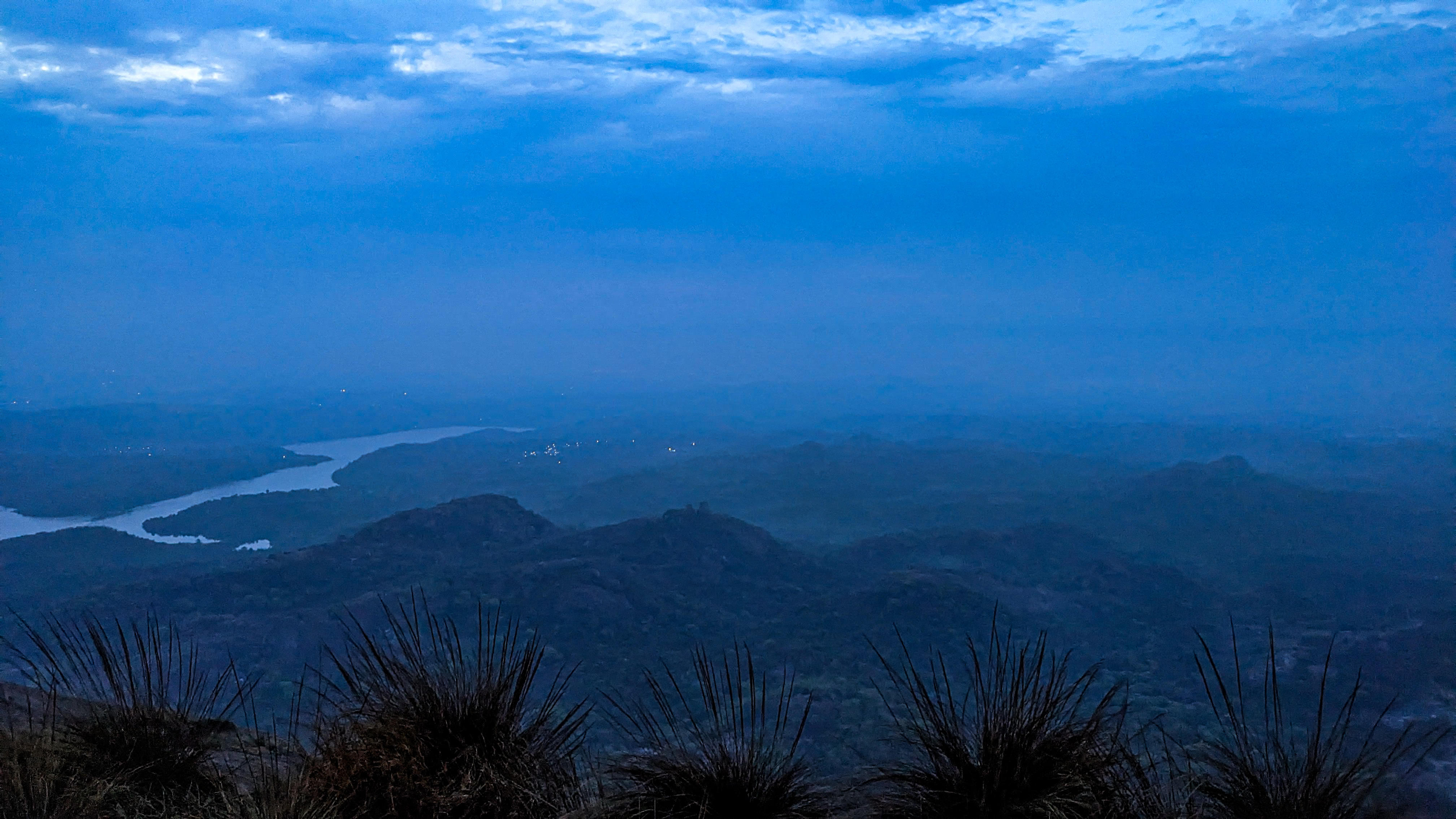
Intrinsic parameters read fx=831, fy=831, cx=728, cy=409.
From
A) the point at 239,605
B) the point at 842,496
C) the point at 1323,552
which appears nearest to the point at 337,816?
the point at 239,605

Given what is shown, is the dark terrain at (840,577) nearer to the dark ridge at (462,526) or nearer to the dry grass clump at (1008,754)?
the dark ridge at (462,526)

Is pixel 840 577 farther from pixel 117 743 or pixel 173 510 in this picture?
pixel 173 510

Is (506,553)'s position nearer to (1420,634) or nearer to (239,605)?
(239,605)

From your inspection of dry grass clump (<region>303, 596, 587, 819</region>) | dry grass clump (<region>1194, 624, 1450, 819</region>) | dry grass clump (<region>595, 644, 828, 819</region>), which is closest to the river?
dry grass clump (<region>303, 596, 587, 819</region>)

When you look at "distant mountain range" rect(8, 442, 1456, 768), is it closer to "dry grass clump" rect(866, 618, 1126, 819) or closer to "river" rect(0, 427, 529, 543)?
"river" rect(0, 427, 529, 543)

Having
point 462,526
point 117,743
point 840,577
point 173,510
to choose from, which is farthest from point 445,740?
point 173,510
